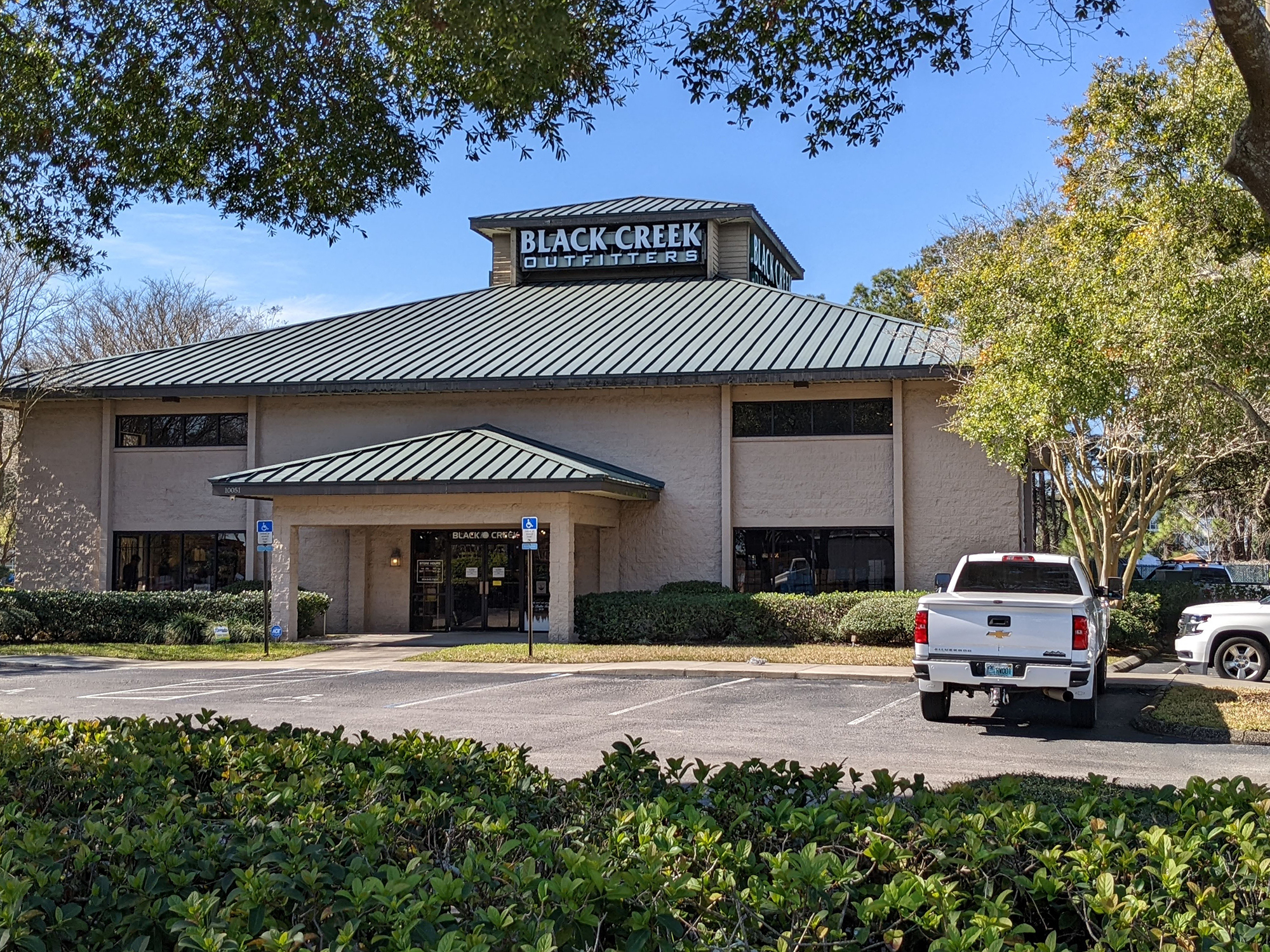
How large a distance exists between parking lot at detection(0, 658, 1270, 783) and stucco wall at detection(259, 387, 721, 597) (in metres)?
7.84

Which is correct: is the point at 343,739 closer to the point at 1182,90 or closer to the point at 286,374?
the point at 1182,90


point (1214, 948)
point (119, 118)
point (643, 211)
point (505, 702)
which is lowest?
point (505, 702)

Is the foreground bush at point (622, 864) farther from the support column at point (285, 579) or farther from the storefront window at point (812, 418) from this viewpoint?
the storefront window at point (812, 418)

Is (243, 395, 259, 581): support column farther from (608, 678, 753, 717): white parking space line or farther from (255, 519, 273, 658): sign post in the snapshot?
(608, 678, 753, 717): white parking space line

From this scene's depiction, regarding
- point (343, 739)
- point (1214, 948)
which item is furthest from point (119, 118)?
point (1214, 948)

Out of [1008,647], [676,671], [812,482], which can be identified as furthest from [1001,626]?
[812,482]

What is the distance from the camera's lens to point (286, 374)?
2808 cm

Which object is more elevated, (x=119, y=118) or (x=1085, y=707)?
(x=119, y=118)

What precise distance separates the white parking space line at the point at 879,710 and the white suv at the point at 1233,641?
488cm

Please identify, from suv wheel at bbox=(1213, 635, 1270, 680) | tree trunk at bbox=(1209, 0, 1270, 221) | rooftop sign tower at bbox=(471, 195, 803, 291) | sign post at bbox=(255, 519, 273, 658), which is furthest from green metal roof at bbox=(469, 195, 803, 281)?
tree trunk at bbox=(1209, 0, 1270, 221)

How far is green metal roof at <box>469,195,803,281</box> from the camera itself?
33.1m

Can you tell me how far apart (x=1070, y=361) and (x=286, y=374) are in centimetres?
1861

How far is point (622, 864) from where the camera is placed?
12.8ft

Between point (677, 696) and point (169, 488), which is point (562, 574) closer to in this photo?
point (677, 696)
